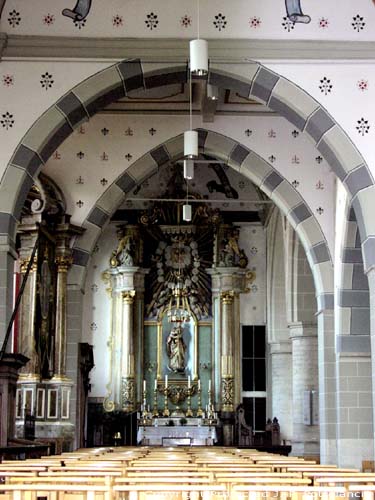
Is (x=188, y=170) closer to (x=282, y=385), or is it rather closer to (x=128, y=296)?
(x=128, y=296)

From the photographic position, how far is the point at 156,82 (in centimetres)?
1482

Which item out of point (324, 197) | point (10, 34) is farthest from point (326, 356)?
point (10, 34)

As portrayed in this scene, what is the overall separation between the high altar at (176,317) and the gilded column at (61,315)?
21.8 ft

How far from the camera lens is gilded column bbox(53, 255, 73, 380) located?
19.2 metres

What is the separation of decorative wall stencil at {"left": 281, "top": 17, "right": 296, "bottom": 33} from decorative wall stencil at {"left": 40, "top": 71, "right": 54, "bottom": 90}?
3.43 metres

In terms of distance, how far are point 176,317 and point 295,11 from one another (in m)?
13.4

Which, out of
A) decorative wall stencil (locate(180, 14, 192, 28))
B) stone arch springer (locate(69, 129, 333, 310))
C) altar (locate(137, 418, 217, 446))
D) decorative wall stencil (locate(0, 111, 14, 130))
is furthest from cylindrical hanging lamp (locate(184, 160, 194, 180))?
→ altar (locate(137, 418, 217, 446))

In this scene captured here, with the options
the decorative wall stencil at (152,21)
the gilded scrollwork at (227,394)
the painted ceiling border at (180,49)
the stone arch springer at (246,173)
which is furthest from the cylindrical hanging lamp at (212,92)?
the gilded scrollwork at (227,394)

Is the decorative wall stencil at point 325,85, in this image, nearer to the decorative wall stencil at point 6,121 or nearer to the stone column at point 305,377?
the decorative wall stencil at point 6,121

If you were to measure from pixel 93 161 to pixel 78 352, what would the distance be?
149 inches

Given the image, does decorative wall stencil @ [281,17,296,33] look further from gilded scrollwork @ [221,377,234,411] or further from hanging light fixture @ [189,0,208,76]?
gilded scrollwork @ [221,377,234,411]

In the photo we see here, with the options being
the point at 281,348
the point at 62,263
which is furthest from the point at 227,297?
the point at 62,263

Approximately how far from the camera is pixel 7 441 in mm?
13273

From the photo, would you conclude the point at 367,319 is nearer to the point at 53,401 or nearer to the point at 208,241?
the point at 53,401
